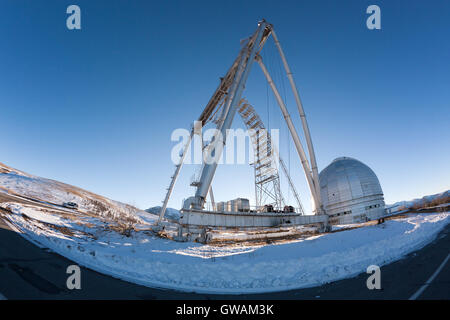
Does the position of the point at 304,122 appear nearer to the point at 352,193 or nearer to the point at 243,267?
the point at 352,193

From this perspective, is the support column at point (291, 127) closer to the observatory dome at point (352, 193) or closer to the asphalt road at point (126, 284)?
the observatory dome at point (352, 193)

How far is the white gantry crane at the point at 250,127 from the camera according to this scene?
16141 mm

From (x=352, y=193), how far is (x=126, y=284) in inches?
1586

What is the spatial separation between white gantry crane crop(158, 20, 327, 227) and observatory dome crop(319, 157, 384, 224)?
15.8 m

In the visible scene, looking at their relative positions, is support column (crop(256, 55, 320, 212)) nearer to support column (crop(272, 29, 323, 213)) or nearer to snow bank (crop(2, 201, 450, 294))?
support column (crop(272, 29, 323, 213))

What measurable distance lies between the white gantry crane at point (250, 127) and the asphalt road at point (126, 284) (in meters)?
9.07

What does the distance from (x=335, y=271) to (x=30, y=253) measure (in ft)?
36.3

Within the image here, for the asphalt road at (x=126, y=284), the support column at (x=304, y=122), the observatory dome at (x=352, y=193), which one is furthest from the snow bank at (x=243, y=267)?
the observatory dome at (x=352, y=193)

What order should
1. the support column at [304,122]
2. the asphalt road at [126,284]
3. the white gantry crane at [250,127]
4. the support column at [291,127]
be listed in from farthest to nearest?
the support column at [291,127] → the support column at [304,122] → the white gantry crane at [250,127] → the asphalt road at [126,284]

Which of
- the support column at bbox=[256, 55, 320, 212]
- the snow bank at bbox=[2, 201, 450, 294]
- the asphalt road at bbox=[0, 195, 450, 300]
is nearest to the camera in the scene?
the asphalt road at bbox=[0, 195, 450, 300]

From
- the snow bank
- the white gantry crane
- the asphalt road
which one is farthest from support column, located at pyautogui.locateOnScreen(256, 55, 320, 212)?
the asphalt road

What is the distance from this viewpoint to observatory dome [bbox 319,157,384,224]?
3578cm
